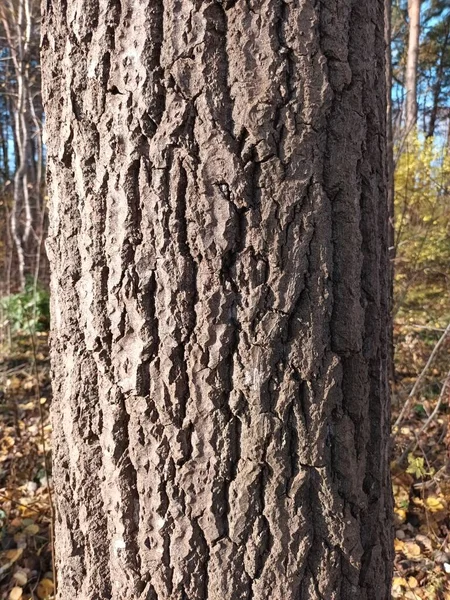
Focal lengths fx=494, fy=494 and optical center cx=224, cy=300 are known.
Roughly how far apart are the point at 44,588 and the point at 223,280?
2026 mm

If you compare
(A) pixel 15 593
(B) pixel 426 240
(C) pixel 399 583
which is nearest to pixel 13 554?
(A) pixel 15 593

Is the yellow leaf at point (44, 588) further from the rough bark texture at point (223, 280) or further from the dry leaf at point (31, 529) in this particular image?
the rough bark texture at point (223, 280)

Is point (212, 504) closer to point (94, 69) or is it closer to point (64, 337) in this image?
point (64, 337)

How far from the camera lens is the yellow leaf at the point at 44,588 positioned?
2.18m

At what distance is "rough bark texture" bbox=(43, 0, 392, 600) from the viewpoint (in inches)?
35.6

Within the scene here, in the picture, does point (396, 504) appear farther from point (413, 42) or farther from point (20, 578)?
point (413, 42)

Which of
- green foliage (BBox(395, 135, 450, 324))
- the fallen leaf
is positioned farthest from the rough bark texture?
green foliage (BBox(395, 135, 450, 324))

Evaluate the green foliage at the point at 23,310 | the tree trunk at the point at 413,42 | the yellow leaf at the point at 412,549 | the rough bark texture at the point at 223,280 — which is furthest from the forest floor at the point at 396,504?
the tree trunk at the point at 413,42

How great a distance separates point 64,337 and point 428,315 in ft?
18.8

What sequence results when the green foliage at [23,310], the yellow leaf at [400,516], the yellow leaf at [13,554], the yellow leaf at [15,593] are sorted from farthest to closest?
1. the green foliage at [23,310]
2. the yellow leaf at [400,516]
3. the yellow leaf at [13,554]
4. the yellow leaf at [15,593]

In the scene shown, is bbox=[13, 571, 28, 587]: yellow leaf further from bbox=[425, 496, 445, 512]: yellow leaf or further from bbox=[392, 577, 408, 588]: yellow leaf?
bbox=[425, 496, 445, 512]: yellow leaf

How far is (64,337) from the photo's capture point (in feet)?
3.55

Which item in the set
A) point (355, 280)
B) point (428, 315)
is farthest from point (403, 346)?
point (355, 280)

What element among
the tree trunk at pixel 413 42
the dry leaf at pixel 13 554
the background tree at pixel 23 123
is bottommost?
the dry leaf at pixel 13 554
